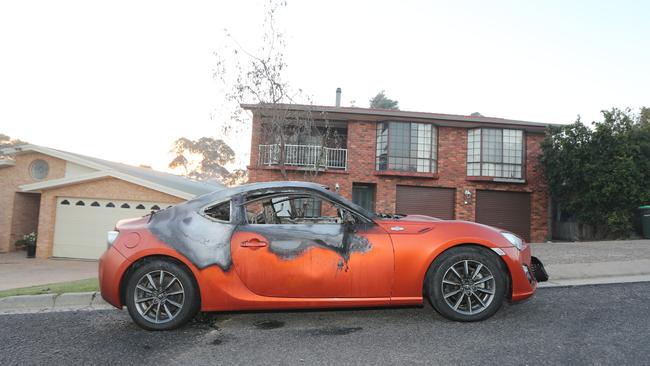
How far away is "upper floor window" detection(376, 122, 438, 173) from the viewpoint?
15727mm

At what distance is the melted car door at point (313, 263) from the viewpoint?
10.7 feet

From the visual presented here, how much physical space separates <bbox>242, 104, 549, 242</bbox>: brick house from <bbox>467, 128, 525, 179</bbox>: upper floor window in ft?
0.14

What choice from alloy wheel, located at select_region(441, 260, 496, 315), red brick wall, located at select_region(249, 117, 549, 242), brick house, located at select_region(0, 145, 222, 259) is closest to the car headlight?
alloy wheel, located at select_region(441, 260, 496, 315)

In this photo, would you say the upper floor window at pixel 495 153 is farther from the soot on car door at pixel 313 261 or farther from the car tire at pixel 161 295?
the car tire at pixel 161 295

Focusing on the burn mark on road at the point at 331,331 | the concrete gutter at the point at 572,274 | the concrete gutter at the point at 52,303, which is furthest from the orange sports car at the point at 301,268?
the concrete gutter at the point at 572,274

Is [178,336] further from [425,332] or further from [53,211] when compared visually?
[53,211]

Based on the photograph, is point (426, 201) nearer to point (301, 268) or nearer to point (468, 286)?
point (468, 286)

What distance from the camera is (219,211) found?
11.5 feet

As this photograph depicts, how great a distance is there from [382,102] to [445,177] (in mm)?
25115

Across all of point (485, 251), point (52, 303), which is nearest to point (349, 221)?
point (485, 251)

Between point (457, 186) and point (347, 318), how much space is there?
13636 mm

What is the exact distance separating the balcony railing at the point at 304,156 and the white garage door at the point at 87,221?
169 inches

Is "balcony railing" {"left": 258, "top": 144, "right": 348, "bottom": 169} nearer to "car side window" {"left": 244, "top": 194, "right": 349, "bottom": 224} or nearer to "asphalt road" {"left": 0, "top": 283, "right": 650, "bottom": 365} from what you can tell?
"car side window" {"left": 244, "top": 194, "right": 349, "bottom": 224}

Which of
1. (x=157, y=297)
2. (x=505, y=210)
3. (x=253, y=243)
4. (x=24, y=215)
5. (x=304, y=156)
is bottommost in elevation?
(x=24, y=215)
